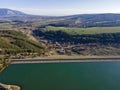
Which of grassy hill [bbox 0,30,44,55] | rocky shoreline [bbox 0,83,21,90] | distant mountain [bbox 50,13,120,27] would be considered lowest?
Result: distant mountain [bbox 50,13,120,27]

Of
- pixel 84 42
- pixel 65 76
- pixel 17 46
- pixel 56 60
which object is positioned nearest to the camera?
pixel 65 76

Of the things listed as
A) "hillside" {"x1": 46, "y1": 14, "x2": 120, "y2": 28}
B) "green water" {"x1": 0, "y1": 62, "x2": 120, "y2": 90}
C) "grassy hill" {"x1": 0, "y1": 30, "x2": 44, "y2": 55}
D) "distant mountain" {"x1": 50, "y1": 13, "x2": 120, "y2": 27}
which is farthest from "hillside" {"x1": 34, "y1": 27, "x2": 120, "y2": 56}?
"distant mountain" {"x1": 50, "y1": 13, "x2": 120, "y2": 27}

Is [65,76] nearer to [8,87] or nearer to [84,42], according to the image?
[8,87]

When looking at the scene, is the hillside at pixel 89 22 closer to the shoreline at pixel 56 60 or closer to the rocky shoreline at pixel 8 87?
the shoreline at pixel 56 60

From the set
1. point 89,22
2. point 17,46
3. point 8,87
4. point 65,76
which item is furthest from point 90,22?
point 8,87

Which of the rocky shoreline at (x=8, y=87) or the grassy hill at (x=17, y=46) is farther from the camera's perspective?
the grassy hill at (x=17, y=46)

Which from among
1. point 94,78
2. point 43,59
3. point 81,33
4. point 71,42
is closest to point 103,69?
point 94,78

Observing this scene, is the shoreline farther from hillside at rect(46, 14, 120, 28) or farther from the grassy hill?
hillside at rect(46, 14, 120, 28)

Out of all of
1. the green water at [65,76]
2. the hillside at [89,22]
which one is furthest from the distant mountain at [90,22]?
the green water at [65,76]

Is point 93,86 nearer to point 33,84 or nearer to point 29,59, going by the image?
point 33,84
